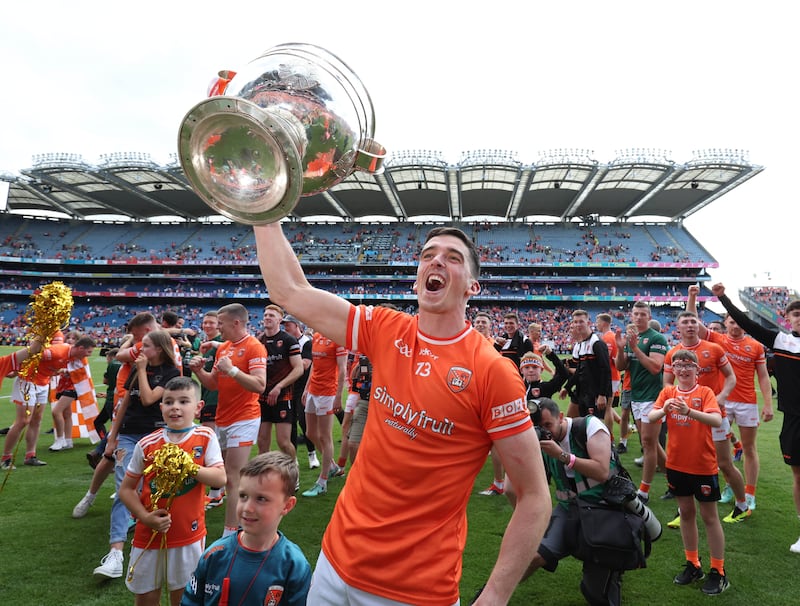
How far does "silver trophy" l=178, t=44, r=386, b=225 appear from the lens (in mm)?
1372

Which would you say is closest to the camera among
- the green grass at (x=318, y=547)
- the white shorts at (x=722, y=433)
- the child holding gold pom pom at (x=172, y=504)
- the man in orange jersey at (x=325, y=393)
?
the child holding gold pom pom at (x=172, y=504)

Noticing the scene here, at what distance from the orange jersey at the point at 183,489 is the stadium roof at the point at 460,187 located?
90.8ft

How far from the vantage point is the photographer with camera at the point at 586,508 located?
3305mm

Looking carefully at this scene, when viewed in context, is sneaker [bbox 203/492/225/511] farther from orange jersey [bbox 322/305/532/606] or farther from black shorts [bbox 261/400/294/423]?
orange jersey [bbox 322/305/532/606]

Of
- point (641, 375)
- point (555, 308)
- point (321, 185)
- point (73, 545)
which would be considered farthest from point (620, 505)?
point (555, 308)

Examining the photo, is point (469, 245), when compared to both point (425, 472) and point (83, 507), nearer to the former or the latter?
point (425, 472)

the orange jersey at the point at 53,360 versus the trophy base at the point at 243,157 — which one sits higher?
the trophy base at the point at 243,157

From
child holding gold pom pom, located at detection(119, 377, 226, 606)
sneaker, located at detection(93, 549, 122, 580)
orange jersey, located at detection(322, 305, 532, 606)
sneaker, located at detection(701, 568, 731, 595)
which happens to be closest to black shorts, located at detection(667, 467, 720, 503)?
sneaker, located at detection(701, 568, 731, 595)

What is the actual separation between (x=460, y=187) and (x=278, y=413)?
3604cm

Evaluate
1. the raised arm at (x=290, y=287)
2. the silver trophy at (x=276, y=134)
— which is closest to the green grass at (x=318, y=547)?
the raised arm at (x=290, y=287)

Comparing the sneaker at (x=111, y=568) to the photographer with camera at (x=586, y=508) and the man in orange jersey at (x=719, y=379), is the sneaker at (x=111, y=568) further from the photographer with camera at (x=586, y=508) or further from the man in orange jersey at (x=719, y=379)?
the man in orange jersey at (x=719, y=379)

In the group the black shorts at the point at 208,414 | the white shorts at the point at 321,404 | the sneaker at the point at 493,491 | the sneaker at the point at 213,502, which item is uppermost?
the white shorts at the point at 321,404

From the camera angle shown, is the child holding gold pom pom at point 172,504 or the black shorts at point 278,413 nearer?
the child holding gold pom pom at point 172,504

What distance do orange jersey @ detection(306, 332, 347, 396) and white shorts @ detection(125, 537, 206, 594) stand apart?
343cm
